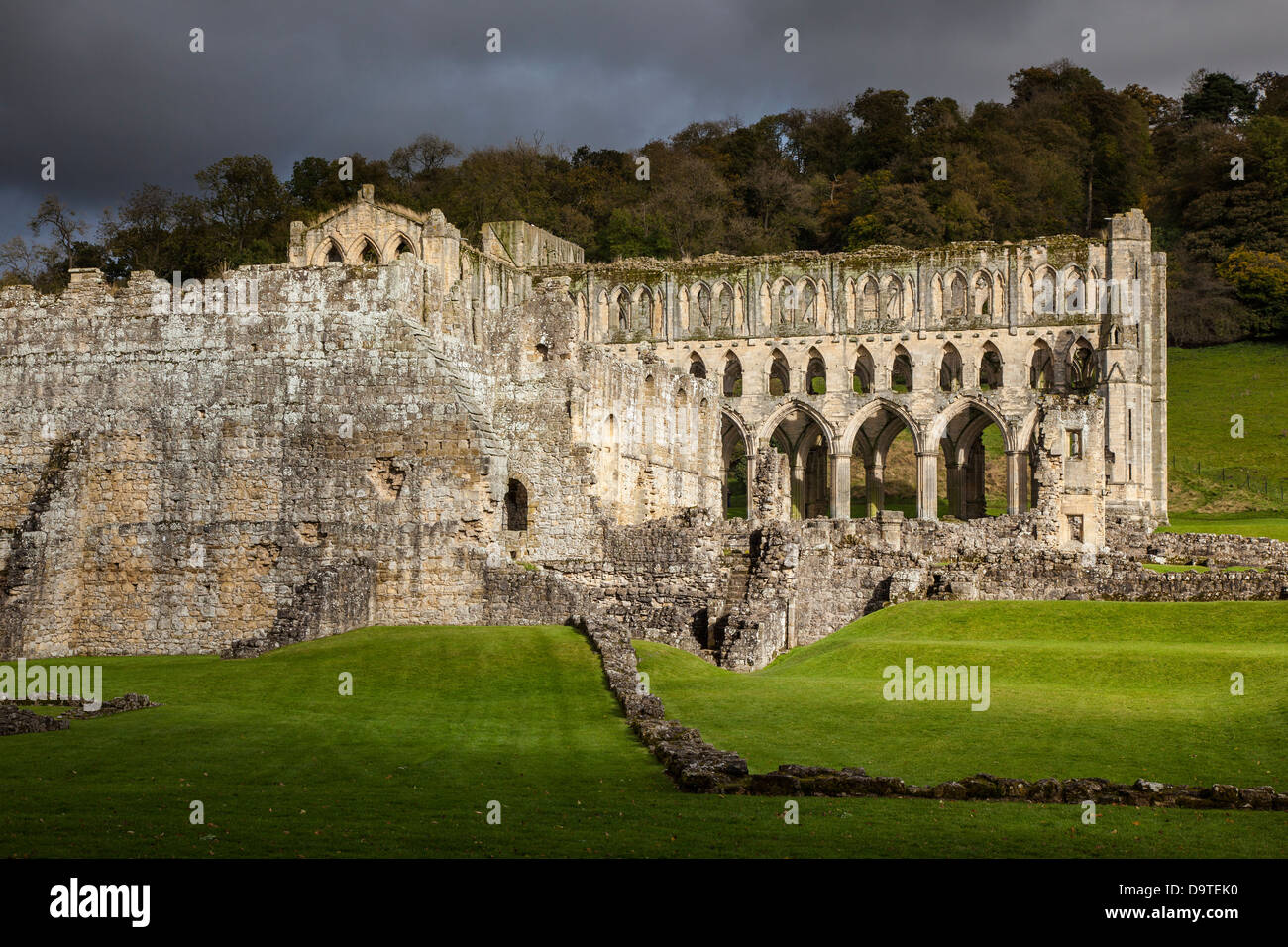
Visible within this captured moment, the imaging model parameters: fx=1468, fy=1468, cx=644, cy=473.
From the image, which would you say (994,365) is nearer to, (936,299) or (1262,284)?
(936,299)

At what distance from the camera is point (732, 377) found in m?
78.4

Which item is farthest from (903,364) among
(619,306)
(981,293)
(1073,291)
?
(619,306)

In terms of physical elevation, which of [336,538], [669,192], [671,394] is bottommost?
[336,538]

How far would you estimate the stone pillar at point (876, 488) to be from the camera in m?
73.2

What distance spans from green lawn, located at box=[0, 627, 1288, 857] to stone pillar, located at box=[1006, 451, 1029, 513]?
49.1 m

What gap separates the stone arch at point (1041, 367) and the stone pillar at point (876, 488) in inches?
340

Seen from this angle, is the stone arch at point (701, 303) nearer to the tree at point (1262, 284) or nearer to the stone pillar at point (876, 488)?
the stone pillar at point (876, 488)

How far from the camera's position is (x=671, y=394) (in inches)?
1983

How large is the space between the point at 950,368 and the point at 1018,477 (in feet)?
28.4

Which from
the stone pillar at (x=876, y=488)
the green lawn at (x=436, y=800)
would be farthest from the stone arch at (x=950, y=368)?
the green lawn at (x=436, y=800)

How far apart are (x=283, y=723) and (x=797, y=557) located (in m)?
17.0
